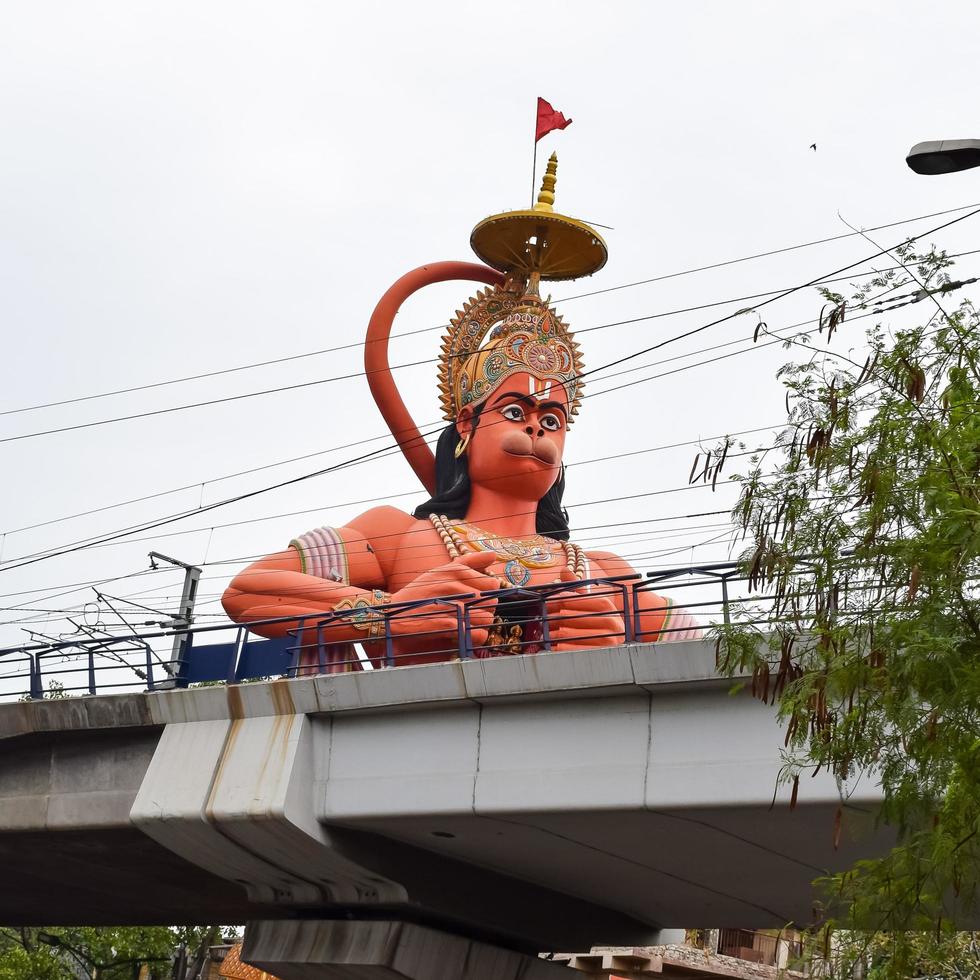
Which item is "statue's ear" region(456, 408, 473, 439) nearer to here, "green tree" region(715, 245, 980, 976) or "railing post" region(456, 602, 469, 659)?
"railing post" region(456, 602, 469, 659)

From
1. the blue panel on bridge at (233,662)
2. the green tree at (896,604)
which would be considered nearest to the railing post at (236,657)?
the blue panel on bridge at (233,662)

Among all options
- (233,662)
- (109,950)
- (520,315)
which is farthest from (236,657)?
(109,950)

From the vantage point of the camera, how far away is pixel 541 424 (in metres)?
21.5

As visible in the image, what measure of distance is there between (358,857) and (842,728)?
9.08 m

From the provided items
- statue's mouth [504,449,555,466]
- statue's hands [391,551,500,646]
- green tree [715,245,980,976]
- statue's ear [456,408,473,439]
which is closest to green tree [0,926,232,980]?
statue's ear [456,408,473,439]

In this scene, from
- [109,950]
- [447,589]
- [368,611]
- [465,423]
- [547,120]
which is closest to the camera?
[368,611]

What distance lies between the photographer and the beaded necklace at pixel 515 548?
2020 centimetres

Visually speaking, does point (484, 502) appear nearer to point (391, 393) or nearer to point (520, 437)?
point (520, 437)

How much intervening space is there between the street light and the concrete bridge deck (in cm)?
556

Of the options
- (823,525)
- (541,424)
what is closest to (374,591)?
(541,424)

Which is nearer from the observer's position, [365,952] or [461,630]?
[461,630]

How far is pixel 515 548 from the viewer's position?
20594 mm

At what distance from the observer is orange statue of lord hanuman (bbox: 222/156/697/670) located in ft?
63.8

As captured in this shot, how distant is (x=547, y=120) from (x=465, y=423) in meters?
5.30
